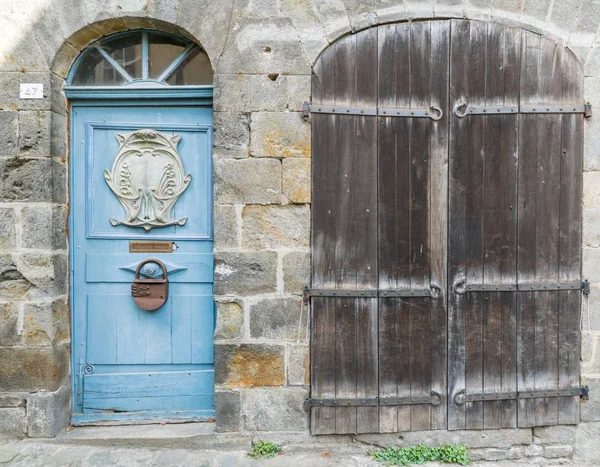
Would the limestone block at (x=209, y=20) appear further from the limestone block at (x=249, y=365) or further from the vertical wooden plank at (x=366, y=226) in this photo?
the limestone block at (x=249, y=365)

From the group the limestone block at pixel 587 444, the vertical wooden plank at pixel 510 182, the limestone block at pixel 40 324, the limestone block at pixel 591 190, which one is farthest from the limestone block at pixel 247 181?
the limestone block at pixel 587 444

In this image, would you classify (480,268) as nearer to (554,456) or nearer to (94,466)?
(554,456)

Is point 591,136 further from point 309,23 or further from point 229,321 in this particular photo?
point 229,321

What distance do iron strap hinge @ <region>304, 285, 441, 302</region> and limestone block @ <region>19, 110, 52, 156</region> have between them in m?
1.95

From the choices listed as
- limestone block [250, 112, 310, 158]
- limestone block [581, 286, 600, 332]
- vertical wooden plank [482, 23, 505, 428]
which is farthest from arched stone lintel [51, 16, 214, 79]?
limestone block [581, 286, 600, 332]

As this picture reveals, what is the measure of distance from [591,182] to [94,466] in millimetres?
3691

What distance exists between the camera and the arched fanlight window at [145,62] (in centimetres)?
298

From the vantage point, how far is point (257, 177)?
2764 millimetres

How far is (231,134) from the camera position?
2.76 m

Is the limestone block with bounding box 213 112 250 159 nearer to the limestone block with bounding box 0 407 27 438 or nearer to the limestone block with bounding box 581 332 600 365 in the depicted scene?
the limestone block with bounding box 0 407 27 438

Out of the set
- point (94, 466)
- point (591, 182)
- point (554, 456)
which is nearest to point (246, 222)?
point (94, 466)

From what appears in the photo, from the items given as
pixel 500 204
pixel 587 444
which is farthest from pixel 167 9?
pixel 587 444

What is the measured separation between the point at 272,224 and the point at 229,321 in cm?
70

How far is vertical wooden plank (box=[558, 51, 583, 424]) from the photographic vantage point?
2.84m
